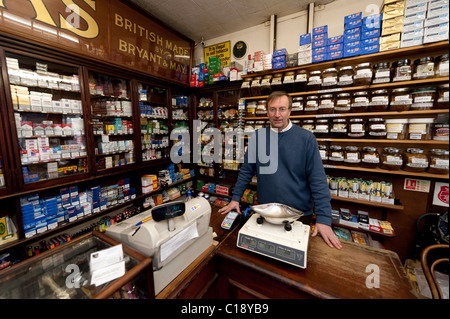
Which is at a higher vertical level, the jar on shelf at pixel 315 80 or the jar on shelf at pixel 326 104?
the jar on shelf at pixel 315 80

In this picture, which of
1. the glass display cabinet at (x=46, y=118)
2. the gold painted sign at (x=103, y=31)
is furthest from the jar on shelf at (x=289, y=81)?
the glass display cabinet at (x=46, y=118)

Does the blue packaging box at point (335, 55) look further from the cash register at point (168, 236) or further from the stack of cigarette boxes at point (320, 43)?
the cash register at point (168, 236)

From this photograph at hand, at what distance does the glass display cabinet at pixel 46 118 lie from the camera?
191 centimetres

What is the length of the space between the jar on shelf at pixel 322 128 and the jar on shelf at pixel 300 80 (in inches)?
21.3

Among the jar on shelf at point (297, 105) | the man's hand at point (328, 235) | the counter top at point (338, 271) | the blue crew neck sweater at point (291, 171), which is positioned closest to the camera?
the counter top at point (338, 271)

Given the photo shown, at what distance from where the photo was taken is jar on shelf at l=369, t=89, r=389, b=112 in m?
2.22

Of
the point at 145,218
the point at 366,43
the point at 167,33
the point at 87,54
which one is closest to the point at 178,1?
the point at 167,33

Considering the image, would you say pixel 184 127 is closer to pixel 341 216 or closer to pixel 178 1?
pixel 178 1

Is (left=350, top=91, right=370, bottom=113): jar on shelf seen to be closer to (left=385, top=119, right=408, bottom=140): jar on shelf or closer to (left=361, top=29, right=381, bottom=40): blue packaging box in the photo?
(left=385, top=119, right=408, bottom=140): jar on shelf

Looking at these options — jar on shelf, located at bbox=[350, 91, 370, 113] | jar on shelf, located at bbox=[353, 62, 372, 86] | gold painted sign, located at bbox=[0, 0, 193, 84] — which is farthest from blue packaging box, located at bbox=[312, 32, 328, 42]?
gold painted sign, located at bbox=[0, 0, 193, 84]

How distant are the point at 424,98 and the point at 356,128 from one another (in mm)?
661

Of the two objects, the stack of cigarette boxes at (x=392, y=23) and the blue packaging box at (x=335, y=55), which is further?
the blue packaging box at (x=335, y=55)

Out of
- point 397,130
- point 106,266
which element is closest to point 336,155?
point 397,130

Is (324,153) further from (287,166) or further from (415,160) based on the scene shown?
(287,166)
